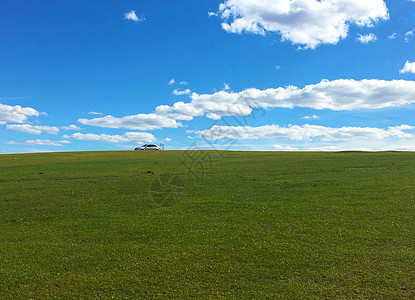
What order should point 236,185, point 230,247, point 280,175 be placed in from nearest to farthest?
1. point 230,247
2. point 236,185
3. point 280,175

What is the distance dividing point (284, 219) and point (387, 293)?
182 inches

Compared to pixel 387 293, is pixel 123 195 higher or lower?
higher

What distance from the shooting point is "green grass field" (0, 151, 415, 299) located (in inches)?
256

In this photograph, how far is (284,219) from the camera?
10.7 m

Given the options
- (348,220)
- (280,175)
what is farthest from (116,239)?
(280,175)

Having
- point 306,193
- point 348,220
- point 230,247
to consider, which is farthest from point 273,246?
point 306,193

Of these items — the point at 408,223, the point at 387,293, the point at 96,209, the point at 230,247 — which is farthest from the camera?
the point at 96,209

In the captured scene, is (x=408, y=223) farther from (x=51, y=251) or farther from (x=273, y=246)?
(x=51, y=251)

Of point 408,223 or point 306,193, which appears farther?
point 306,193

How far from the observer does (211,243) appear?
8633 millimetres

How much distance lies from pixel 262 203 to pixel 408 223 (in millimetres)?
5175

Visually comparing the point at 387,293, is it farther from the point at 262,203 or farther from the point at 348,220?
the point at 262,203

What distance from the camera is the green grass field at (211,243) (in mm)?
6512

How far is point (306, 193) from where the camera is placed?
14.8 metres
